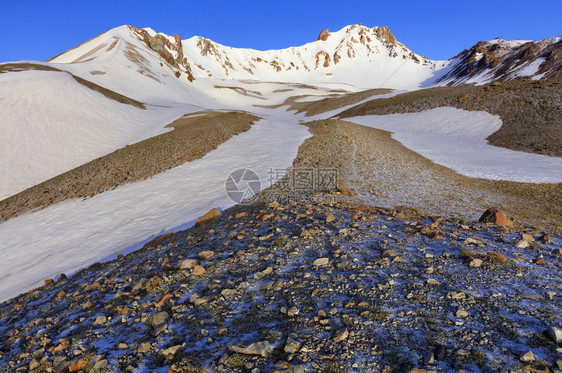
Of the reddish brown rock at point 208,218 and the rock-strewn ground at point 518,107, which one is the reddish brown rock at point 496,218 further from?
the rock-strewn ground at point 518,107

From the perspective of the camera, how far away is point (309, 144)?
23.4 m

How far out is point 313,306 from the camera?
16.3 feet

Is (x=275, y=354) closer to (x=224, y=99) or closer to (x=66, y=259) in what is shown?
(x=66, y=259)

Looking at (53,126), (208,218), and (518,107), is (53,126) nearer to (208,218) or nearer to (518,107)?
(208,218)

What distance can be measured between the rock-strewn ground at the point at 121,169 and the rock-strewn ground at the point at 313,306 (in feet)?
49.0

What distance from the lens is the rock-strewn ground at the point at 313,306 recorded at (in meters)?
3.81

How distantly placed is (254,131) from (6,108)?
34.9 m

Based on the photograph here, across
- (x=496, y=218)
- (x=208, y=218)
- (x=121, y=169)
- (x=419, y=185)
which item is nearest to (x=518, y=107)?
(x=419, y=185)

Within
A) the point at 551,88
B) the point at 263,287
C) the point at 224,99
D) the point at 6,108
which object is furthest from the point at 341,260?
the point at 224,99

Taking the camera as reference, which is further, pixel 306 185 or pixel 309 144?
pixel 309 144

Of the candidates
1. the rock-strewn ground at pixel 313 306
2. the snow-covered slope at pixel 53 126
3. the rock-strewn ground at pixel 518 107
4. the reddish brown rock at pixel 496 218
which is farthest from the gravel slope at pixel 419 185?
the snow-covered slope at pixel 53 126

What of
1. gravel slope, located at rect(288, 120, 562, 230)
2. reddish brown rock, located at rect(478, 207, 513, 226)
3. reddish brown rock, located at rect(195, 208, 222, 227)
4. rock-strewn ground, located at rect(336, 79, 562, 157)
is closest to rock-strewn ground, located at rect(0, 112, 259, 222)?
gravel slope, located at rect(288, 120, 562, 230)

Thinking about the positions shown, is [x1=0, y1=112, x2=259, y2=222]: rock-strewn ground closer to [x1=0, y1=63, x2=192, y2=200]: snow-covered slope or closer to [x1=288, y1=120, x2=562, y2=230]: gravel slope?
[x1=0, y1=63, x2=192, y2=200]: snow-covered slope

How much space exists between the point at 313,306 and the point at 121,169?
24118 mm
